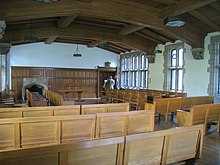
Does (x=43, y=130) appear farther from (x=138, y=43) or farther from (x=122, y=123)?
(x=138, y=43)

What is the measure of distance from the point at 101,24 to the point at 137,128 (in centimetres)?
632

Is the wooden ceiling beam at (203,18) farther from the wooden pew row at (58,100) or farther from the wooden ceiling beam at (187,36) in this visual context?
the wooden pew row at (58,100)

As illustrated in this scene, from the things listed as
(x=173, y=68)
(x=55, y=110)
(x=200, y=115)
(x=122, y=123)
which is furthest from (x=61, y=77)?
(x=122, y=123)

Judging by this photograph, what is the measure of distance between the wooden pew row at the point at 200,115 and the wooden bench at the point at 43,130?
8.02ft

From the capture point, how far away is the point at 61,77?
1309cm

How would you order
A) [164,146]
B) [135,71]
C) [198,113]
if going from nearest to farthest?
[164,146] < [198,113] < [135,71]

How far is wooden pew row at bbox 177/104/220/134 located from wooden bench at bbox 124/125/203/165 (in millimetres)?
2121

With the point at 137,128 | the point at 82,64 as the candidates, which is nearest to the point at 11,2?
the point at 137,128

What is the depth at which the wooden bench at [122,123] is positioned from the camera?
3.17 meters

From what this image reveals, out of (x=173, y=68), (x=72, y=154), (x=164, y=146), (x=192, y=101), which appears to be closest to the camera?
(x=72, y=154)

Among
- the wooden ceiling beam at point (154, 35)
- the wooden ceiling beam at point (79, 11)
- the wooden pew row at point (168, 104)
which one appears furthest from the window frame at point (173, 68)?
the wooden ceiling beam at point (79, 11)

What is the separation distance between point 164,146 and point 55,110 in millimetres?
2372

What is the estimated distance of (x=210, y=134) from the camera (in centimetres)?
473

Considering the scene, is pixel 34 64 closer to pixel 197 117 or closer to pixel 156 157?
pixel 197 117
